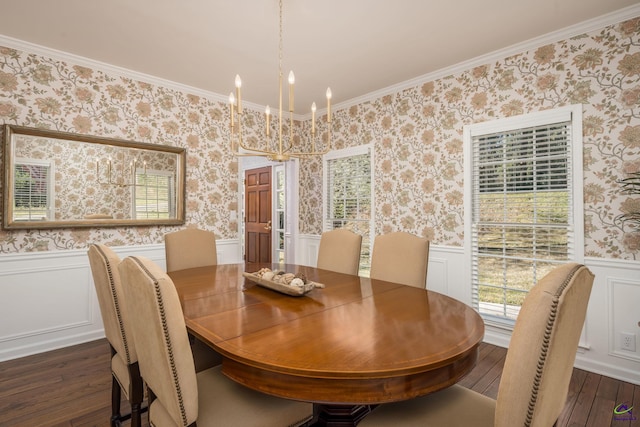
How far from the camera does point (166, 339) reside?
1.03 metres

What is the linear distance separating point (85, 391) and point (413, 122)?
3.72 metres

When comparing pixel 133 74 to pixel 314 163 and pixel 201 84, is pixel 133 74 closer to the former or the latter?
pixel 201 84

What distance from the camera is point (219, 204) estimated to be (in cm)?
407

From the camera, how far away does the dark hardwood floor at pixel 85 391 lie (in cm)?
195

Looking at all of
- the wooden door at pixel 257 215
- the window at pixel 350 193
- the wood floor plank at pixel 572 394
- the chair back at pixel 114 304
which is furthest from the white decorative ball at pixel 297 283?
the wooden door at pixel 257 215

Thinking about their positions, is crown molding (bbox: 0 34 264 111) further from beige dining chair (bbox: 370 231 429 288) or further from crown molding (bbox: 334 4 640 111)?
beige dining chair (bbox: 370 231 429 288)

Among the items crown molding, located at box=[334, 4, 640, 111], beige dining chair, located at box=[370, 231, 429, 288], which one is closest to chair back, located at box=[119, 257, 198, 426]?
beige dining chair, located at box=[370, 231, 429, 288]

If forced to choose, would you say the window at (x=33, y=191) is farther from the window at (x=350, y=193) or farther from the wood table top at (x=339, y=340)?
the window at (x=350, y=193)

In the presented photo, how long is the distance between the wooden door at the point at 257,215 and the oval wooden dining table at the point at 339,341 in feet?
11.8

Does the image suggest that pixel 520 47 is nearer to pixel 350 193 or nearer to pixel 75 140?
pixel 350 193

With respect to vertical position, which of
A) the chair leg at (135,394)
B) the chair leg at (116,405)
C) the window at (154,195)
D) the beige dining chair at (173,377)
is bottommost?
the chair leg at (116,405)

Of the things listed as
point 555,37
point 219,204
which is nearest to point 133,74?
point 219,204

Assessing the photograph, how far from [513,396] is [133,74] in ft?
13.1

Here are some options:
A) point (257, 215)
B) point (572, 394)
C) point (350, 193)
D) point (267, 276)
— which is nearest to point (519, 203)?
point (572, 394)
